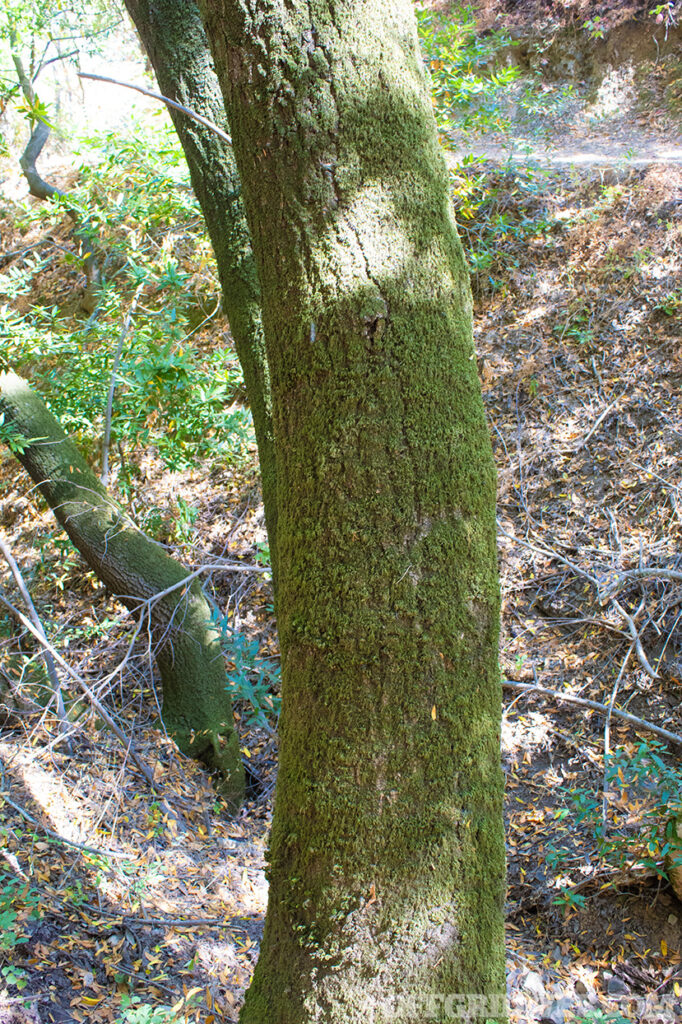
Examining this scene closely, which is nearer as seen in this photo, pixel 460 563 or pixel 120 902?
pixel 460 563

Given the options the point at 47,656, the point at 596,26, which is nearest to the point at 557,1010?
the point at 47,656

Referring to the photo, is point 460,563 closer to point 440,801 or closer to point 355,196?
point 440,801

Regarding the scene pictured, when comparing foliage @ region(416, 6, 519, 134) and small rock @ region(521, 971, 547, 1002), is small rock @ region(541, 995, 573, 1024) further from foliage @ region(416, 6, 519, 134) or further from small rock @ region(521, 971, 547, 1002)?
foliage @ region(416, 6, 519, 134)

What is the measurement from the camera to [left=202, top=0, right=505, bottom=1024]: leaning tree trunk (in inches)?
53.6

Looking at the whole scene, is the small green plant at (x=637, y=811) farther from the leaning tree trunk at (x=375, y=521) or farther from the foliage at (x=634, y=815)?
the leaning tree trunk at (x=375, y=521)

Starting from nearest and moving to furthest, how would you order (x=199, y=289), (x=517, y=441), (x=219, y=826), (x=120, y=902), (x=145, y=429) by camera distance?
(x=120, y=902)
(x=219, y=826)
(x=145, y=429)
(x=517, y=441)
(x=199, y=289)

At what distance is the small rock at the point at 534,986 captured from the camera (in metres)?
2.58

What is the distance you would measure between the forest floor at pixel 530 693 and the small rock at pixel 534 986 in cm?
1

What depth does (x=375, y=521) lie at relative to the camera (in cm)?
137

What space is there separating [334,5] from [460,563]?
3.80ft

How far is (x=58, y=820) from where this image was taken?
3348 millimetres

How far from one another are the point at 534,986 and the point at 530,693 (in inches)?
76.8

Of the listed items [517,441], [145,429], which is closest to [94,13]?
[145,429]

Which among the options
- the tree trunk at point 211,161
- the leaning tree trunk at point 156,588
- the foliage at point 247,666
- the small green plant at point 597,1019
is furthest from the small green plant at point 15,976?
the tree trunk at point 211,161
